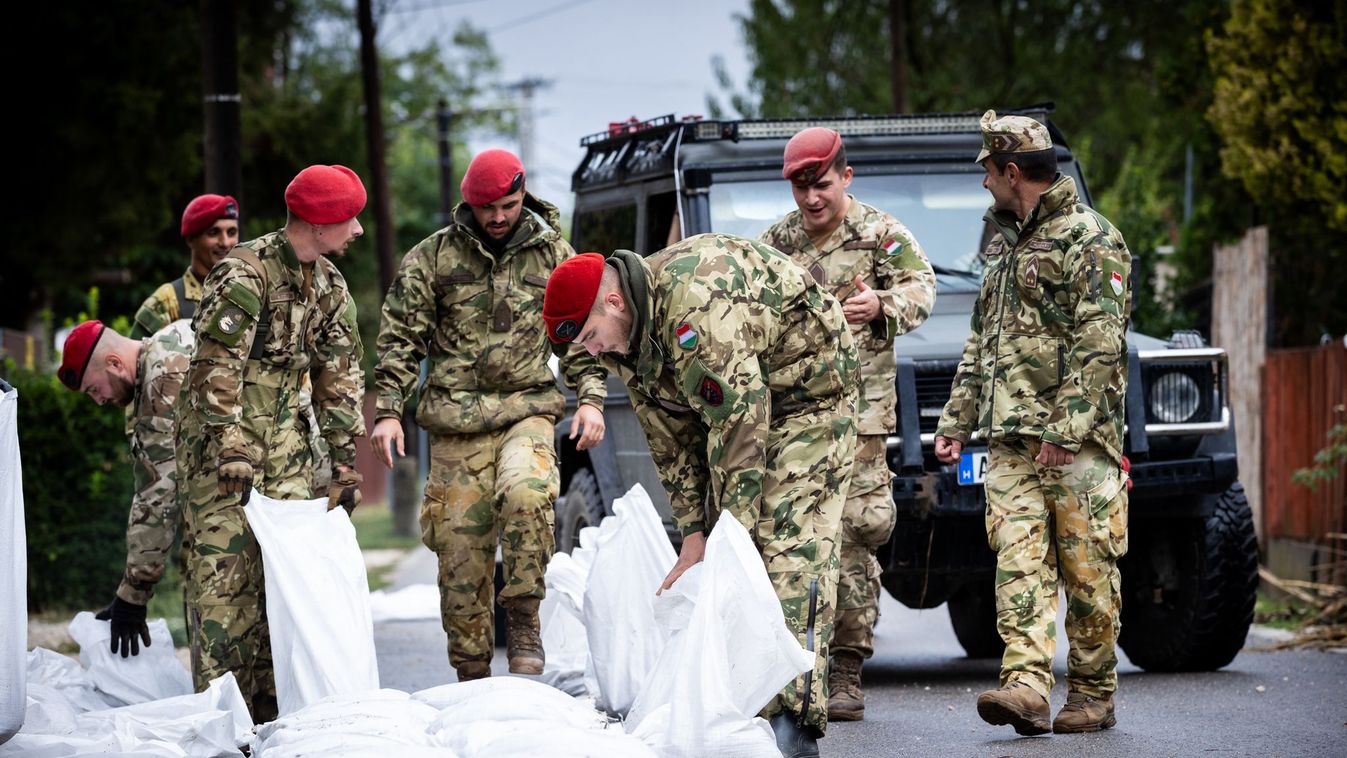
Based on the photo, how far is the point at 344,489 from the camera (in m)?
6.68

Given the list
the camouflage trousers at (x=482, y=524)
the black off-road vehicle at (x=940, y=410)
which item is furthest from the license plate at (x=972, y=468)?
the camouflage trousers at (x=482, y=524)

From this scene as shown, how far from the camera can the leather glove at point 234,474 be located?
19.8ft

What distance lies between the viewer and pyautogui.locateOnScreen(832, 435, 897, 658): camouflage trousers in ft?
21.1

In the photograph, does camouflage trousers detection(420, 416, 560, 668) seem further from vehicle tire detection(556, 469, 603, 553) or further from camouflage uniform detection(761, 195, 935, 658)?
vehicle tire detection(556, 469, 603, 553)

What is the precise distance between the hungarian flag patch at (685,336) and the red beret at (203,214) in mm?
3373

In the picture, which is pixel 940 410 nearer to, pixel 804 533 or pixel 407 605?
pixel 804 533

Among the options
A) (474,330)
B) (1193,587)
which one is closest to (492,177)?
(474,330)

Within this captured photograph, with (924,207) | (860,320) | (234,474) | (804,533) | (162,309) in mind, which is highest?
(924,207)

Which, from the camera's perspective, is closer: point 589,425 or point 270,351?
point 270,351

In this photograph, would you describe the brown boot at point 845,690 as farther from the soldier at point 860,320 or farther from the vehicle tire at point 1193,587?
the vehicle tire at point 1193,587

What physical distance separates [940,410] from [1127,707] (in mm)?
1364

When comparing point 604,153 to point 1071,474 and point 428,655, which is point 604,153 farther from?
point 1071,474

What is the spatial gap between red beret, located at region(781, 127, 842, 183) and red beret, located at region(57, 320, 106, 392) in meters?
2.74

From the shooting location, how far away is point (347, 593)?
6.01 metres
